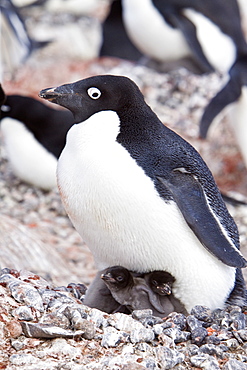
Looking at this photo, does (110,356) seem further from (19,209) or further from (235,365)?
(19,209)

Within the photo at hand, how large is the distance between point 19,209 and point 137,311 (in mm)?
2785

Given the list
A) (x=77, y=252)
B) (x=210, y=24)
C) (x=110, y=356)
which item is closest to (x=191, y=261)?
(x=110, y=356)

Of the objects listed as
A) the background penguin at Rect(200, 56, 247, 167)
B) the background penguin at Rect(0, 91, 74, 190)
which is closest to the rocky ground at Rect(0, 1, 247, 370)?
the background penguin at Rect(0, 91, 74, 190)

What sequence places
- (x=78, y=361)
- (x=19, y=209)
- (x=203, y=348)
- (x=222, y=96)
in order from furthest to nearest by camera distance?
(x=222, y=96)
(x=19, y=209)
(x=203, y=348)
(x=78, y=361)

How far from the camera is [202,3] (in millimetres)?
7637

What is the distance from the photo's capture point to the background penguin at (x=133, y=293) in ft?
9.43

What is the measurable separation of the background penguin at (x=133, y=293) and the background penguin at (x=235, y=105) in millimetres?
3037

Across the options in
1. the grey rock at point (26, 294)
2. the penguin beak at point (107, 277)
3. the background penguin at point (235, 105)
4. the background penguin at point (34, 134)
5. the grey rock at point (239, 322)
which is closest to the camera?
the grey rock at point (26, 294)

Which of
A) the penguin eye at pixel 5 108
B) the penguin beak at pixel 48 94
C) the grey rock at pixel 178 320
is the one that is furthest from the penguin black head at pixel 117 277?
the penguin eye at pixel 5 108

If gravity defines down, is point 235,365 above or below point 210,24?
above

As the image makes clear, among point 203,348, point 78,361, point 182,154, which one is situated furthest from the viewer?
point 182,154

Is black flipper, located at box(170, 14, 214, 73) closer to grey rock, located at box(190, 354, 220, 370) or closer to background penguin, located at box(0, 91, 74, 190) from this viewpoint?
background penguin, located at box(0, 91, 74, 190)

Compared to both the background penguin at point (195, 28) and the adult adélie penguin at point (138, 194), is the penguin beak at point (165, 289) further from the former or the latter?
the background penguin at point (195, 28)

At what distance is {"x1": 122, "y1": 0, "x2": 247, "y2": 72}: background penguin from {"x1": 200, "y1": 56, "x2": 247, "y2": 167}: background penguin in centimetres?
94
